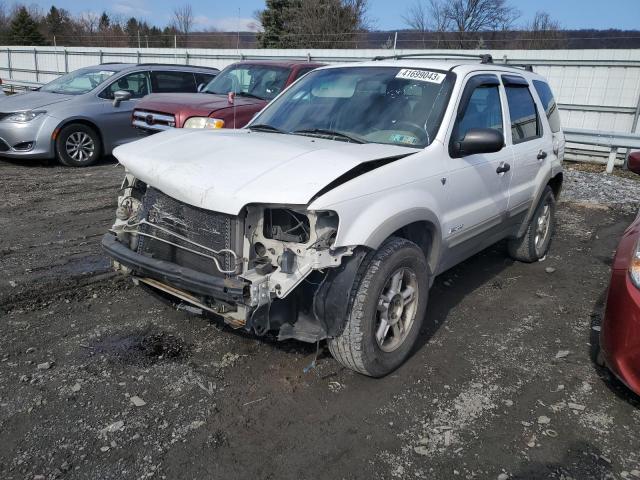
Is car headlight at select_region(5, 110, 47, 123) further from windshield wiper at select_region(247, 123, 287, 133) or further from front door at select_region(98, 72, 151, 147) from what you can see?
windshield wiper at select_region(247, 123, 287, 133)

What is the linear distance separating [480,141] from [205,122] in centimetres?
476

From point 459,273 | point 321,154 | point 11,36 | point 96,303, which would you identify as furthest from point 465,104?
point 11,36

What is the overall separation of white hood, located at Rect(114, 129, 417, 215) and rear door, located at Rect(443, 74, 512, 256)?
55 centimetres

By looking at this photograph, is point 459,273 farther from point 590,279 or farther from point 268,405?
point 268,405

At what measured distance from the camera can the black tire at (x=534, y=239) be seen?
5473 mm

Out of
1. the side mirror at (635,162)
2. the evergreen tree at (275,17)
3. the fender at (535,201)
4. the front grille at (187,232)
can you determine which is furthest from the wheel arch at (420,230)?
the evergreen tree at (275,17)

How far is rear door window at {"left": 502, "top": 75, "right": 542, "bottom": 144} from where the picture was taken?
15.7 ft

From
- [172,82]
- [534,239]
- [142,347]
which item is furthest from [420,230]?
[172,82]

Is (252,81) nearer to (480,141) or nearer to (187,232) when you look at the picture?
(480,141)

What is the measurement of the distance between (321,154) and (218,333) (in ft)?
5.10

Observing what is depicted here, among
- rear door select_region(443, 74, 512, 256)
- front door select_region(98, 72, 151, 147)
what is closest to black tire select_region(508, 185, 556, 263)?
rear door select_region(443, 74, 512, 256)

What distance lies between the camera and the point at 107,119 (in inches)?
377

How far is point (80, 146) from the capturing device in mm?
9453

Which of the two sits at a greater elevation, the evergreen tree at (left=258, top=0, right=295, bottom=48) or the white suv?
the evergreen tree at (left=258, top=0, right=295, bottom=48)
